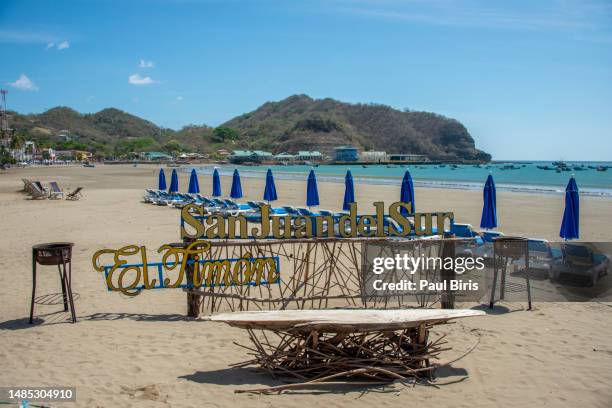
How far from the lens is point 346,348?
4812 mm

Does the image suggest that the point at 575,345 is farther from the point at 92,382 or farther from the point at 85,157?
the point at 85,157

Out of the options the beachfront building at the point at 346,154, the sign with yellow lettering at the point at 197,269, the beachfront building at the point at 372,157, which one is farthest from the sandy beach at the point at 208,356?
the beachfront building at the point at 372,157

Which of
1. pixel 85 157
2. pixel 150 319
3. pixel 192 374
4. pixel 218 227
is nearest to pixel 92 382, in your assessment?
pixel 192 374

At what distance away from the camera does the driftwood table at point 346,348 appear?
4.52 metres

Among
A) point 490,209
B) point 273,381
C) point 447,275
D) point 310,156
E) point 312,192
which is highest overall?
point 310,156

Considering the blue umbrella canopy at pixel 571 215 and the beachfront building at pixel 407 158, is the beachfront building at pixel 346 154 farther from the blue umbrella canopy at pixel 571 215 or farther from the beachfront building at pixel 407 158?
the blue umbrella canopy at pixel 571 215

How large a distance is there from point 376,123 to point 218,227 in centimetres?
19010

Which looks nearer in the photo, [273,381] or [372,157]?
[273,381]

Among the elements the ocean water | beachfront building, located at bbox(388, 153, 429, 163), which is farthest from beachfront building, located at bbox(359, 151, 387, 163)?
the ocean water

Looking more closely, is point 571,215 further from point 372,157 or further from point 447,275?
point 372,157

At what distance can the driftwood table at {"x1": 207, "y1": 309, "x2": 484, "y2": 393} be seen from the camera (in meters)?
4.52

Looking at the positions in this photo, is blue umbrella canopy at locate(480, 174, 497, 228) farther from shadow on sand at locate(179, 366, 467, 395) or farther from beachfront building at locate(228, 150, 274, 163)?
beachfront building at locate(228, 150, 274, 163)

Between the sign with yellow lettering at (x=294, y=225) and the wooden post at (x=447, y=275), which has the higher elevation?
the sign with yellow lettering at (x=294, y=225)

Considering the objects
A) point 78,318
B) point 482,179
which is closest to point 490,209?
point 78,318
